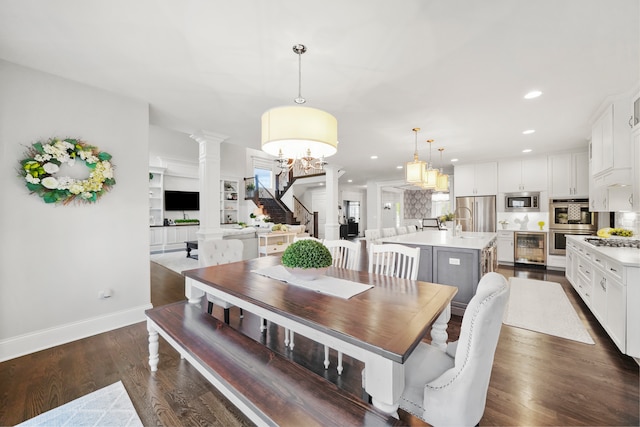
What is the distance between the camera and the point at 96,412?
1609mm

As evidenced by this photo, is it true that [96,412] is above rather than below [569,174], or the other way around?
below

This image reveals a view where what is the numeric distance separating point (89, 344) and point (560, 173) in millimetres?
8114

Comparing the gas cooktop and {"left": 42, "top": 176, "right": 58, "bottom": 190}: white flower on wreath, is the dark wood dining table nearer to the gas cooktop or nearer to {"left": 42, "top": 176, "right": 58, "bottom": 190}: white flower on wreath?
{"left": 42, "top": 176, "right": 58, "bottom": 190}: white flower on wreath

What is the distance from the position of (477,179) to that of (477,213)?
2.81ft

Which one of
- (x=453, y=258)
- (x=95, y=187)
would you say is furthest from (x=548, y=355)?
(x=95, y=187)

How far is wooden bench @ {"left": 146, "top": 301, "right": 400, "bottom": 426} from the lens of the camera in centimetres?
104

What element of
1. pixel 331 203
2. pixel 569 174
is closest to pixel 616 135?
pixel 569 174

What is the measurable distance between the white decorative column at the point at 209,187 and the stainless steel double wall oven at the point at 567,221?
6.64 meters

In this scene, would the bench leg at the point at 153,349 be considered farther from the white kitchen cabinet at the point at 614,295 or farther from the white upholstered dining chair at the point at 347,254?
the white kitchen cabinet at the point at 614,295

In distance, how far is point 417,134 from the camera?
4.12 metres

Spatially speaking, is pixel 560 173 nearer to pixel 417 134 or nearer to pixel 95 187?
pixel 417 134

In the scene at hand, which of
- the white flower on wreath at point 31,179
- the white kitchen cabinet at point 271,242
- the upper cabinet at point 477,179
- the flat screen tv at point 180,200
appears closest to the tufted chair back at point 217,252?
the white flower on wreath at point 31,179

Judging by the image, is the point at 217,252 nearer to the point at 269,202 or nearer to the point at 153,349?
the point at 153,349

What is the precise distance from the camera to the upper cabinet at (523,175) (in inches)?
220
